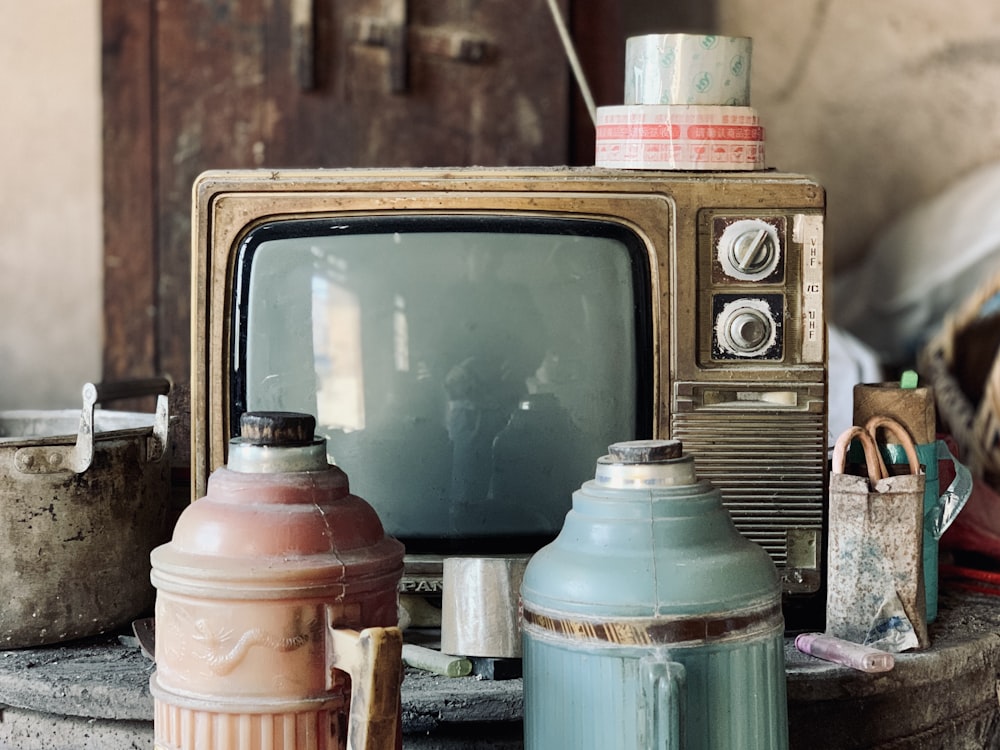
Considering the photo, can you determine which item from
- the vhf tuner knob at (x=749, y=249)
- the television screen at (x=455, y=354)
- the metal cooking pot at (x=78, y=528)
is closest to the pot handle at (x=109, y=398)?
the metal cooking pot at (x=78, y=528)

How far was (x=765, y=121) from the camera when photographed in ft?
8.92

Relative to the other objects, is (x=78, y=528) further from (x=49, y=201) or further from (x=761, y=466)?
(x=49, y=201)

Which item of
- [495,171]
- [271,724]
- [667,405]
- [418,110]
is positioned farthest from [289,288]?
[418,110]

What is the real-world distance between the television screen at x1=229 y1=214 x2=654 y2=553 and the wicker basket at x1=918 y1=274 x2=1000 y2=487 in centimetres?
112

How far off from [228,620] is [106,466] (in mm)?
426

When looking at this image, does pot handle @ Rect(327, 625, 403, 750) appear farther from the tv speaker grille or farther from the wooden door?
the wooden door

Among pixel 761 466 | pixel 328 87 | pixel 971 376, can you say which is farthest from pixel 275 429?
pixel 971 376

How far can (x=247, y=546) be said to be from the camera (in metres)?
1.04

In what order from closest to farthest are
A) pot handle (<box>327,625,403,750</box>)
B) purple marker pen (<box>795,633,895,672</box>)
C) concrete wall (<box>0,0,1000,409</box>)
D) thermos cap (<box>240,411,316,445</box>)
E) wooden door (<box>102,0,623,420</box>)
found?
pot handle (<box>327,625,403,750</box>) → thermos cap (<box>240,411,316,445</box>) → purple marker pen (<box>795,633,895,672</box>) → wooden door (<box>102,0,623,420</box>) → concrete wall (<box>0,0,1000,409</box>)

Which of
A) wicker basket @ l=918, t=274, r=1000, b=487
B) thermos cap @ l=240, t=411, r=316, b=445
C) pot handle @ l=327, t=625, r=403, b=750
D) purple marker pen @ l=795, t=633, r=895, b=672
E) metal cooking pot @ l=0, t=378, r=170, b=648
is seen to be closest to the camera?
pot handle @ l=327, t=625, r=403, b=750

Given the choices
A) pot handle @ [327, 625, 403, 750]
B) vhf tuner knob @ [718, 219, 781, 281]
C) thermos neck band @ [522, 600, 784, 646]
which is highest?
vhf tuner knob @ [718, 219, 781, 281]

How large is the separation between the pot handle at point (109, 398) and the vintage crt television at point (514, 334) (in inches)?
3.7

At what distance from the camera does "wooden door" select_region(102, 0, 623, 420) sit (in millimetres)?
2428

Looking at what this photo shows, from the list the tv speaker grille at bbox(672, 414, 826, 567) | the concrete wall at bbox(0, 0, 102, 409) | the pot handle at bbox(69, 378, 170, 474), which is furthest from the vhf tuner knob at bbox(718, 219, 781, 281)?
the concrete wall at bbox(0, 0, 102, 409)
